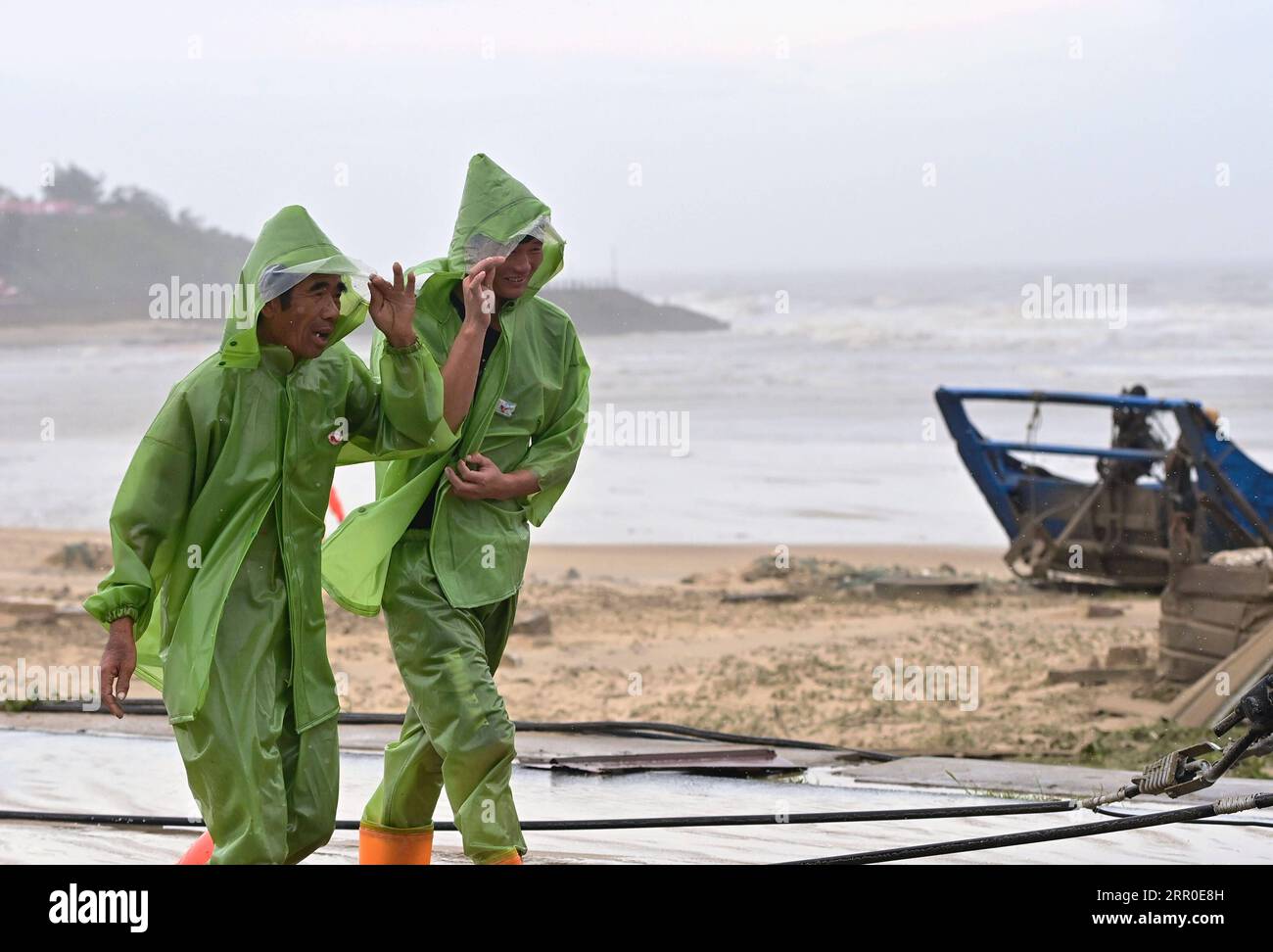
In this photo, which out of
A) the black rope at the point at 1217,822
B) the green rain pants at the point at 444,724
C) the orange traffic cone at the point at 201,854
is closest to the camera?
the orange traffic cone at the point at 201,854

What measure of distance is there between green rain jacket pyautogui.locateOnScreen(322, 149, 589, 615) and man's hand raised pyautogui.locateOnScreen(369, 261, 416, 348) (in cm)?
29

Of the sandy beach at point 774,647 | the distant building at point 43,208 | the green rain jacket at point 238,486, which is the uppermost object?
the distant building at point 43,208

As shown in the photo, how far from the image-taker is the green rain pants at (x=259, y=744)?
3791 millimetres

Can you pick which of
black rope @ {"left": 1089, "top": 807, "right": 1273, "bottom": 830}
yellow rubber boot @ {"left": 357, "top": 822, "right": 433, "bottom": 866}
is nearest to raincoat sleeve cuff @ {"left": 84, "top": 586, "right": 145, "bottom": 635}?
yellow rubber boot @ {"left": 357, "top": 822, "right": 433, "bottom": 866}

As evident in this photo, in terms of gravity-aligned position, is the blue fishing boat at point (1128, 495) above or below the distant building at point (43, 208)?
below

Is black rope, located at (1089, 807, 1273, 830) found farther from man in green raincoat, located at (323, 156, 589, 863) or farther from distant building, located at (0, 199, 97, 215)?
distant building, located at (0, 199, 97, 215)

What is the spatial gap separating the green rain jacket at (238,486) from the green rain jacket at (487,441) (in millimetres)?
379

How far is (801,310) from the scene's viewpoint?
47781 mm

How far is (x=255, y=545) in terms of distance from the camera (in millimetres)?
3934

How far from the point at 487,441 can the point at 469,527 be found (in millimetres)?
230

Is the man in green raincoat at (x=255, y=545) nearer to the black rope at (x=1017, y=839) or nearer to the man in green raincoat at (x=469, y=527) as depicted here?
the man in green raincoat at (x=469, y=527)

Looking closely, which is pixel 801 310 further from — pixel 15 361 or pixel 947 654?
pixel 947 654

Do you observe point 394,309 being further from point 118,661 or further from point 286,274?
point 118,661

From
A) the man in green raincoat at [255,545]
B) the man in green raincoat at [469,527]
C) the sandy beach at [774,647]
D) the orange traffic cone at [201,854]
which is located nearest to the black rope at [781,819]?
the man in green raincoat at [469,527]
